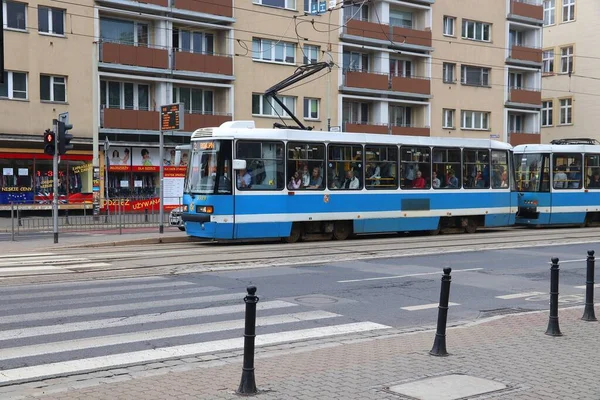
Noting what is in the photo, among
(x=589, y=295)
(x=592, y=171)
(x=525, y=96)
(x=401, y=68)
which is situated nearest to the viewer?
(x=589, y=295)

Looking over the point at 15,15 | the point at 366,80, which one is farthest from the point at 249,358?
the point at 366,80

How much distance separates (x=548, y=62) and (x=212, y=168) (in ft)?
157

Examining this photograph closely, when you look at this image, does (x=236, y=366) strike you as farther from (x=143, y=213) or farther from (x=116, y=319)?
(x=143, y=213)

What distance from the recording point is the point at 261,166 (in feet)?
67.8

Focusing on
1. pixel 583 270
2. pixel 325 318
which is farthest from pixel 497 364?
pixel 583 270

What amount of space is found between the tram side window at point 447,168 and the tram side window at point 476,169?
13.8 inches

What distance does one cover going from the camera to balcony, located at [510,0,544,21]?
53531 millimetres

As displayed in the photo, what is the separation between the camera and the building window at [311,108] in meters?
43.8

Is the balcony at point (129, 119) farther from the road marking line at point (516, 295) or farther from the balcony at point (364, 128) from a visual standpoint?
the road marking line at point (516, 295)

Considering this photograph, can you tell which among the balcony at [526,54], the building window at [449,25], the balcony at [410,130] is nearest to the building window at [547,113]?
the balcony at [526,54]

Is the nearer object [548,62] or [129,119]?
[129,119]

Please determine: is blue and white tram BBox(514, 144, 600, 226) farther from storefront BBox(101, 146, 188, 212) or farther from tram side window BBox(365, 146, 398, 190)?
storefront BBox(101, 146, 188, 212)

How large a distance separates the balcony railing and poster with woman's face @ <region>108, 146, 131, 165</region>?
1444 cm

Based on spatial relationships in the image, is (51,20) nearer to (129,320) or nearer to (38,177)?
(38,177)
